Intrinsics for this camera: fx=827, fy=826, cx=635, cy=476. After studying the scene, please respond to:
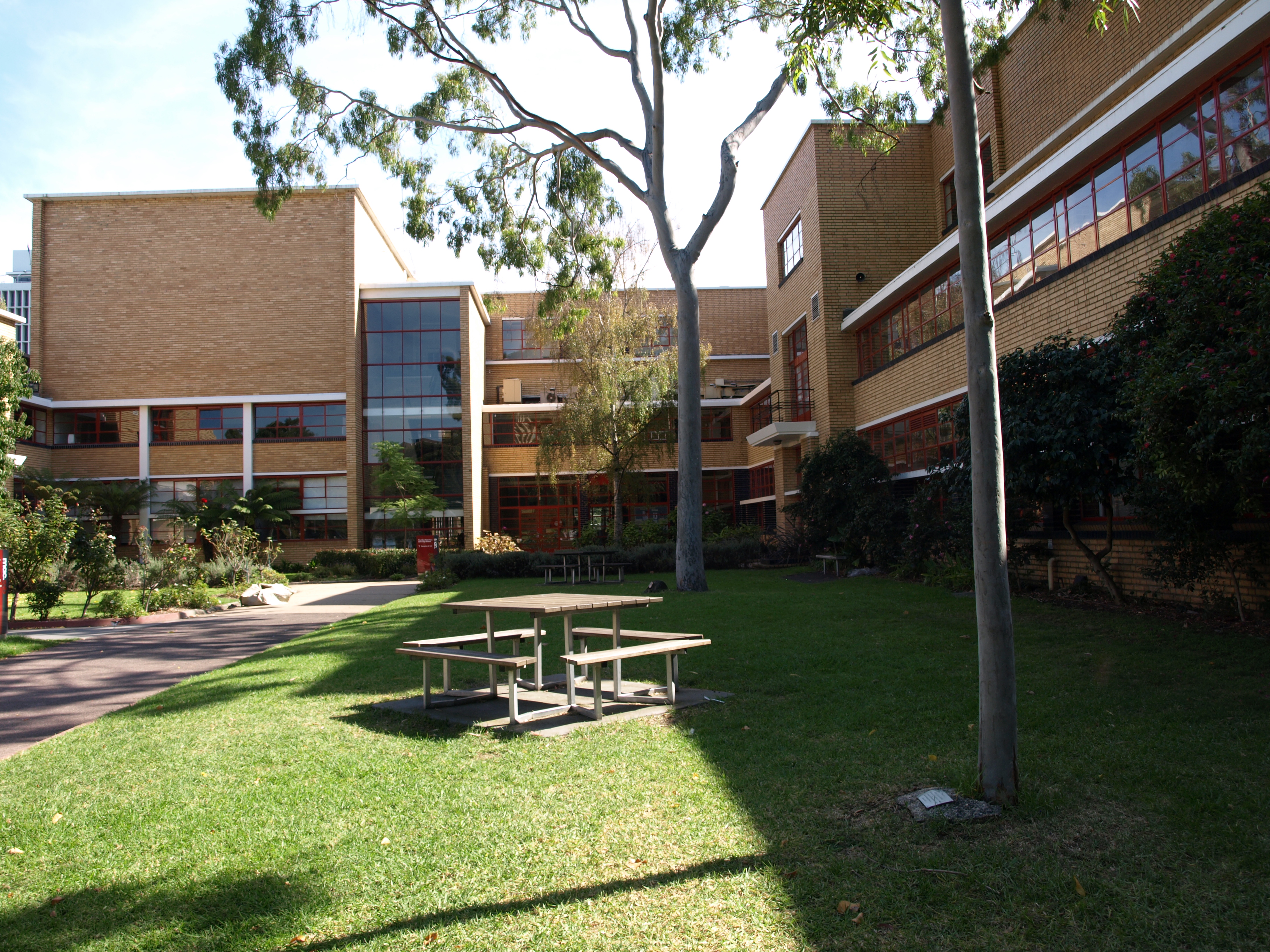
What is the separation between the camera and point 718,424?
3584 centimetres

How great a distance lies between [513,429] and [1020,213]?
944 inches

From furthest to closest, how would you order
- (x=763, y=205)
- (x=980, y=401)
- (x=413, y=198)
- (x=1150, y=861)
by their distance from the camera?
(x=763, y=205)
(x=413, y=198)
(x=980, y=401)
(x=1150, y=861)

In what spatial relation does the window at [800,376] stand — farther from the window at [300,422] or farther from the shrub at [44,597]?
the shrub at [44,597]

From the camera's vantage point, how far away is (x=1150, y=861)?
3.45 meters

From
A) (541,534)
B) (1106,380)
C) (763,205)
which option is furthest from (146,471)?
(1106,380)

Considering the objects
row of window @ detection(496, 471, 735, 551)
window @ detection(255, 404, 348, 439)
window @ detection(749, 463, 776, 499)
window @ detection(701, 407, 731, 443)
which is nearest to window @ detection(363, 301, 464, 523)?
window @ detection(255, 404, 348, 439)

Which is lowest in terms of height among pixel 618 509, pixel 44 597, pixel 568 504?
pixel 44 597

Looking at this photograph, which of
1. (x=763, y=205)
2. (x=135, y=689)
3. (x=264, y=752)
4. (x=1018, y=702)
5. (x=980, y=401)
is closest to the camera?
(x=980, y=401)

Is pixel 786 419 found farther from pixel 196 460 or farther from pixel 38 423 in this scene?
pixel 38 423

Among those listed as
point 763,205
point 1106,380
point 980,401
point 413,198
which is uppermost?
point 763,205

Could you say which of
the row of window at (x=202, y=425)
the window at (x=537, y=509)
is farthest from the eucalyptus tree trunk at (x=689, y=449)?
the row of window at (x=202, y=425)

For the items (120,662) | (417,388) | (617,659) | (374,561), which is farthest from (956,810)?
(417,388)

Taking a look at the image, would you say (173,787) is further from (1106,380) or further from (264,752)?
(1106,380)

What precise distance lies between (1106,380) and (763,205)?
22061 mm
